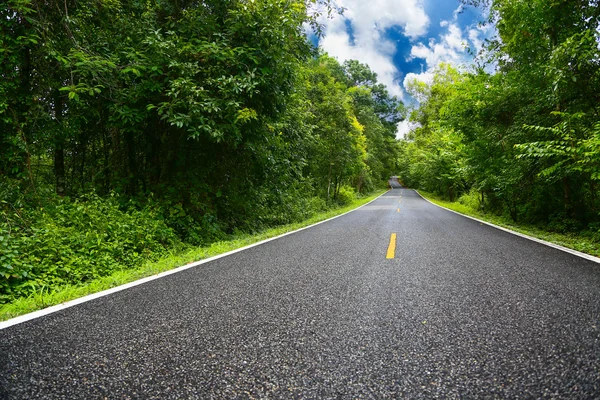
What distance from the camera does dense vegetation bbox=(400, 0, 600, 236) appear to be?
605cm

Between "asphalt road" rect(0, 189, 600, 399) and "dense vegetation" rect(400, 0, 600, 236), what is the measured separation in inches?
162

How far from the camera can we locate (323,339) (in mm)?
2018

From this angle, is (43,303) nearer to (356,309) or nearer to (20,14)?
(356,309)

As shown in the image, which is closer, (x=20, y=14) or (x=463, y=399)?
(x=463, y=399)

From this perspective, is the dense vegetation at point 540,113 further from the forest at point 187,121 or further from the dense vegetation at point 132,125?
the dense vegetation at point 132,125

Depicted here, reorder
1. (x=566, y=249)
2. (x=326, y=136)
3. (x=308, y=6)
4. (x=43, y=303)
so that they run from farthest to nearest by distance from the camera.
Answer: (x=326, y=136)
(x=308, y=6)
(x=566, y=249)
(x=43, y=303)

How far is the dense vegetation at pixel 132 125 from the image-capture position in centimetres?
462

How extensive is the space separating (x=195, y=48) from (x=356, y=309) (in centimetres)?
566

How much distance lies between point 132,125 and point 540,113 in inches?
406

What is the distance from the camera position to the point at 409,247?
5402mm

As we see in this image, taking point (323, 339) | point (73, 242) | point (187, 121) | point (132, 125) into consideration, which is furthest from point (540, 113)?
point (73, 242)

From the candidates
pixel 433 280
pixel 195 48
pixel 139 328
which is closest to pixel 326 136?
pixel 195 48

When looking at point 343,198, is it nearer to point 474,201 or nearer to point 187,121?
point 474,201

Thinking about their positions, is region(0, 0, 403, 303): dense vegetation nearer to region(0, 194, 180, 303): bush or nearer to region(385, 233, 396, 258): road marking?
region(0, 194, 180, 303): bush
